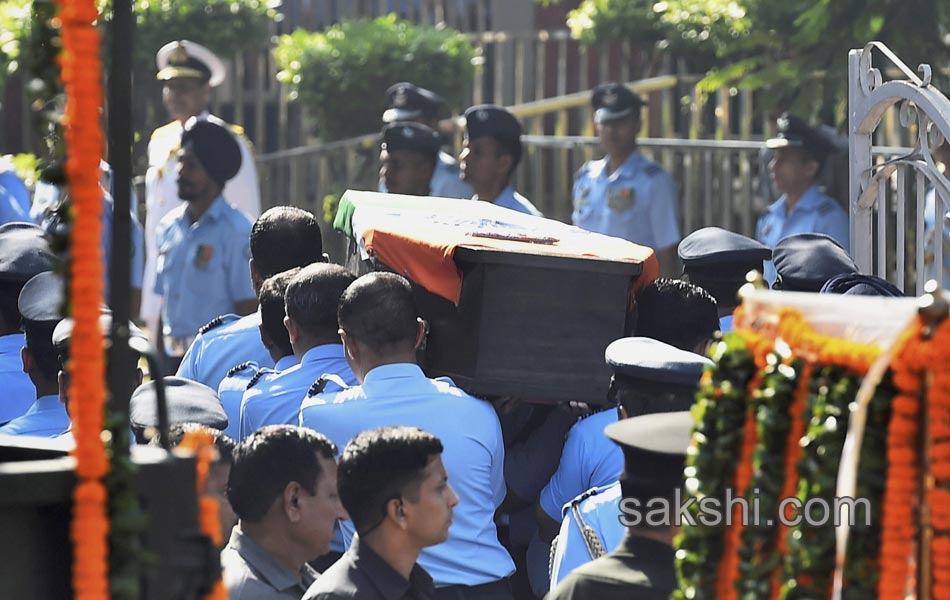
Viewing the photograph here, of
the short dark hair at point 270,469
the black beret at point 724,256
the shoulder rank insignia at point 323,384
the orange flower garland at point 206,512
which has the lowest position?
the short dark hair at point 270,469

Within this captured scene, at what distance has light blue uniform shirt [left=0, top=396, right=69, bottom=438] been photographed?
4.78 meters

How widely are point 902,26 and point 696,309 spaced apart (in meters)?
3.63

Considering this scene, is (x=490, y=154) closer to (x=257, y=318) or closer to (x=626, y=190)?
(x=626, y=190)

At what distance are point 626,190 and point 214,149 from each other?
2.68 metres

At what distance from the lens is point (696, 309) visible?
5.15 metres

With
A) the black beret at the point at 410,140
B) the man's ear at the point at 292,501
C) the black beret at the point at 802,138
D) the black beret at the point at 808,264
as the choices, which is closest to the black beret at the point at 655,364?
the man's ear at the point at 292,501

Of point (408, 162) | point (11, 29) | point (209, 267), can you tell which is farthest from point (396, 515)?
point (11, 29)

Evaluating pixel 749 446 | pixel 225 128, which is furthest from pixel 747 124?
pixel 749 446

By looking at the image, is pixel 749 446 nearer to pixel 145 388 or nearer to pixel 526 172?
pixel 145 388

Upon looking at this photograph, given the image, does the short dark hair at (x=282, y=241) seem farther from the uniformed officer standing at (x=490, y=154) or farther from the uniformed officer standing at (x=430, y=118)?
the uniformed officer standing at (x=430, y=118)

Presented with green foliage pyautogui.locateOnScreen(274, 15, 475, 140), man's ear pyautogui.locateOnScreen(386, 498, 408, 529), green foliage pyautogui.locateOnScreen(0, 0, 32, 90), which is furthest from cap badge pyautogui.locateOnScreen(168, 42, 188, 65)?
man's ear pyautogui.locateOnScreen(386, 498, 408, 529)

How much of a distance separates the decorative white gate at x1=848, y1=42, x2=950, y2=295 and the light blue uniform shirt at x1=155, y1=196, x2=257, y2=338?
126 inches

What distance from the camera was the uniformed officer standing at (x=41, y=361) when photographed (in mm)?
4809

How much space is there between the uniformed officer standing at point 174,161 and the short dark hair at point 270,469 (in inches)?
213
